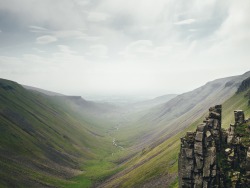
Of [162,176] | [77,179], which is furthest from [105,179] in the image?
[162,176]

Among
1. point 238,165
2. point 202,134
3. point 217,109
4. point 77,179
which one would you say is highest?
point 217,109

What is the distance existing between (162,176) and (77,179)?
89012mm

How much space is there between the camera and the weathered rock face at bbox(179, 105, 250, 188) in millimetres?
48938

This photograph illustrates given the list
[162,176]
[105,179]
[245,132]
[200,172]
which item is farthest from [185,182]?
[105,179]

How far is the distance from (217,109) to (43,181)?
5337 inches

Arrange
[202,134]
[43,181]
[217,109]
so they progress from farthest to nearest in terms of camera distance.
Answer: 1. [43,181]
2. [217,109]
3. [202,134]

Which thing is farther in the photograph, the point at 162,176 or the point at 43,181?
the point at 43,181

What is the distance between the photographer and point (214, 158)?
1973 inches

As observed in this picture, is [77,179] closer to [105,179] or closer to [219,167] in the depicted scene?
[105,179]

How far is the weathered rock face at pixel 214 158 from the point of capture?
161 feet

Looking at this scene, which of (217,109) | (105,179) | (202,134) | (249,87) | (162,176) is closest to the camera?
(202,134)

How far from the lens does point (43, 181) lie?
16600 cm

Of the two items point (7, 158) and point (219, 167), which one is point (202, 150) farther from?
point (7, 158)

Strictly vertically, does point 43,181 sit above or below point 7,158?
below
